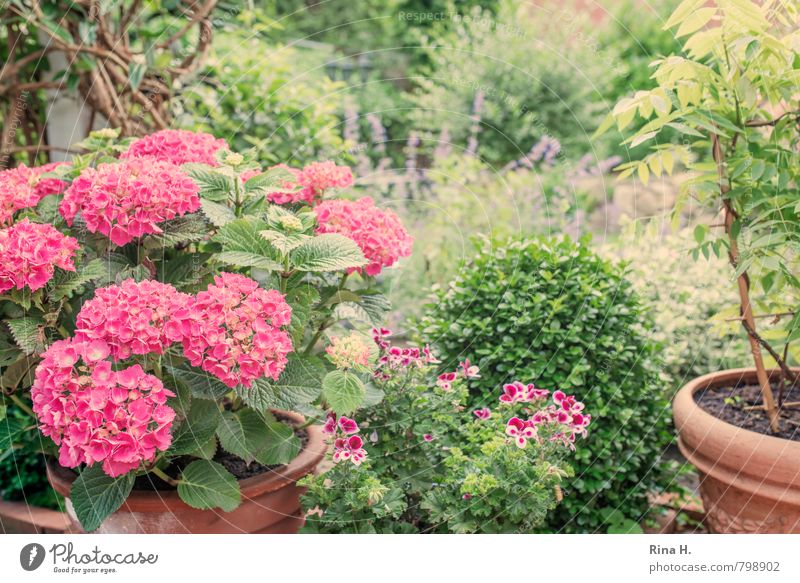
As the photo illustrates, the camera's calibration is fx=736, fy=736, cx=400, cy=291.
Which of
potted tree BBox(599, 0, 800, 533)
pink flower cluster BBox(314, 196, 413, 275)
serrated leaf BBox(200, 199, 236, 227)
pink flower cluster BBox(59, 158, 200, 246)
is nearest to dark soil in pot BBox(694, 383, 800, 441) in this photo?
potted tree BBox(599, 0, 800, 533)

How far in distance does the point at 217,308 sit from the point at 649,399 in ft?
4.50

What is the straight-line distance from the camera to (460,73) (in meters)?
6.27

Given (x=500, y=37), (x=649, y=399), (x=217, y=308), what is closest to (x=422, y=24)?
(x=500, y=37)

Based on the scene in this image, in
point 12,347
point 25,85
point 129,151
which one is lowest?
point 12,347

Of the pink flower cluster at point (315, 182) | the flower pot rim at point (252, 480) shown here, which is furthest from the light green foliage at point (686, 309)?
the flower pot rim at point (252, 480)

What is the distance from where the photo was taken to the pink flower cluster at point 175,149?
1.76 m

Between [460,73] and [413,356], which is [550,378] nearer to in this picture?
[413,356]

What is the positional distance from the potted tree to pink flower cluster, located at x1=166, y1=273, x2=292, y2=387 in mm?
945

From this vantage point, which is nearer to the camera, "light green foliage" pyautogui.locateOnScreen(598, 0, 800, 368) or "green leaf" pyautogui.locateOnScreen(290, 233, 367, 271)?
"green leaf" pyautogui.locateOnScreen(290, 233, 367, 271)

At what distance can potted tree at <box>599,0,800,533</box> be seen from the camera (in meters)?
1.73

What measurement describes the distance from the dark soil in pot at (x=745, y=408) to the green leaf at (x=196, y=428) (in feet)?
4.33

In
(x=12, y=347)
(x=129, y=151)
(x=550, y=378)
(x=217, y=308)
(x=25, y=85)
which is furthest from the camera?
(x=25, y=85)

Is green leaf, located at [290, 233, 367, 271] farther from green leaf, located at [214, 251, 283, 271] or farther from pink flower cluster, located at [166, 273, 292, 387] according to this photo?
pink flower cluster, located at [166, 273, 292, 387]

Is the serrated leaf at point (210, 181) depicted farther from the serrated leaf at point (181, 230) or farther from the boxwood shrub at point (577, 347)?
the boxwood shrub at point (577, 347)
